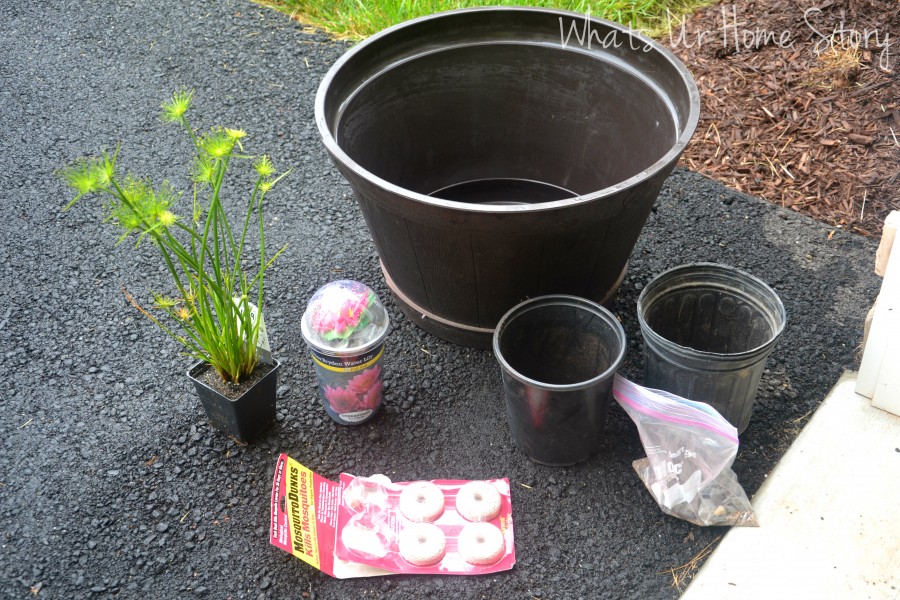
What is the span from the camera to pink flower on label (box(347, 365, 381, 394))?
2029mm

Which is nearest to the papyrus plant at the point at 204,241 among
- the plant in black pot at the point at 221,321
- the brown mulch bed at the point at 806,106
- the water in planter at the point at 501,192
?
the plant in black pot at the point at 221,321

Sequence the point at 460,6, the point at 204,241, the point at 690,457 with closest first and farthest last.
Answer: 1. the point at 204,241
2. the point at 690,457
3. the point at 460,6

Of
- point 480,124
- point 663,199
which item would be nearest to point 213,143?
point 480,124

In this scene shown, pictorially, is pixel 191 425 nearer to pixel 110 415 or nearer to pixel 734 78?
pixel 110 415

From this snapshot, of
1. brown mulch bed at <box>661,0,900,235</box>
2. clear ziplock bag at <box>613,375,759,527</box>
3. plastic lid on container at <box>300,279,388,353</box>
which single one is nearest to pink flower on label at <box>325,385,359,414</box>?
plastic lid on container at <box>300,279,388,353</box>

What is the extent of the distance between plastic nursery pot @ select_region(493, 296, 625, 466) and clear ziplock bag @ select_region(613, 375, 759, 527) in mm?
126

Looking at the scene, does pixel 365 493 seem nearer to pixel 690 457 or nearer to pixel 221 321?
A: pixel 221 321

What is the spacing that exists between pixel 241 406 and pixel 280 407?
241 millimetres

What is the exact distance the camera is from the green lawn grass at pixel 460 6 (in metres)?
3.65

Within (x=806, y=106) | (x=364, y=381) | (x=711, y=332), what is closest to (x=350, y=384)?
(x=364, y=381)

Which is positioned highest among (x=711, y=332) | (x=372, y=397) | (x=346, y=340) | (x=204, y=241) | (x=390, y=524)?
(x=204, y=241)

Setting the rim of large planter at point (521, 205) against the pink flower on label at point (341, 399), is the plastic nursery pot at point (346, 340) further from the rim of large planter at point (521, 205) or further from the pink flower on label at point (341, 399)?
the rim of large planter at point (521, 205)

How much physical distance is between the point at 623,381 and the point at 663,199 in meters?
1.17

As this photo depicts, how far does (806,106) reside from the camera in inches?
121
